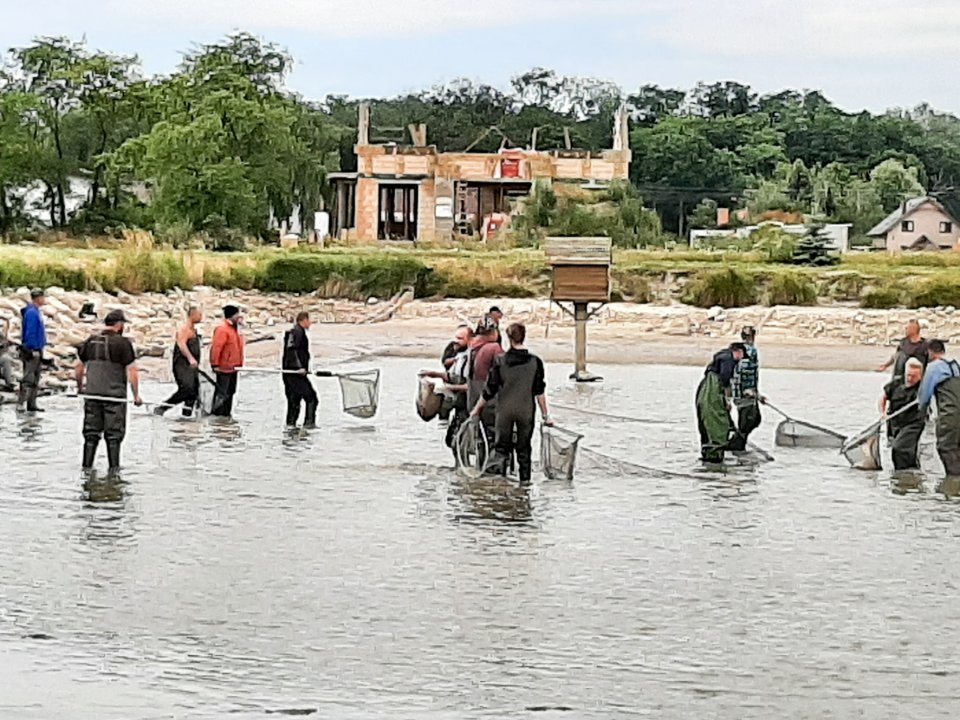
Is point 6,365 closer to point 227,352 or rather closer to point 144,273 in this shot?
point 227,352

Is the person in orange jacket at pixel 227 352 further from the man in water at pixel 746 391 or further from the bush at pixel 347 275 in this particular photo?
the bush at pixel 347 275

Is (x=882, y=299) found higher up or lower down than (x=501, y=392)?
higher up

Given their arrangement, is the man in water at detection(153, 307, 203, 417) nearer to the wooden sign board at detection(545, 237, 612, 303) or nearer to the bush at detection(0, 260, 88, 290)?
the wooden sign board at detection(545, 237, 612, 303)

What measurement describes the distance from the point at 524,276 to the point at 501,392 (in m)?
40.9

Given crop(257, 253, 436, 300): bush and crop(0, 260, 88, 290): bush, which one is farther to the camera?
crop(257, 253, 436, 300): bush

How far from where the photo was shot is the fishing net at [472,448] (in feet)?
59.9

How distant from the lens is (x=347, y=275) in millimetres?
56562

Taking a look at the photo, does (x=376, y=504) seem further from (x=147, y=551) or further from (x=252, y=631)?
(x=252, y=631)

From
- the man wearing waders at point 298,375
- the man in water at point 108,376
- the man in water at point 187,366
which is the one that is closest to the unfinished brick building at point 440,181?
the man wearing waders at point 298,375

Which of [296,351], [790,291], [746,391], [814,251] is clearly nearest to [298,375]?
[296,351]

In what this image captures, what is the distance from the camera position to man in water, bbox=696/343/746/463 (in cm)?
1991

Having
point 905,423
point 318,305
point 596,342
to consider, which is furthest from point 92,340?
point 318,305

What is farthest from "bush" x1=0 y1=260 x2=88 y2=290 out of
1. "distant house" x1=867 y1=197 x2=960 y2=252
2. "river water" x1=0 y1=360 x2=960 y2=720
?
"distant house" x1=867 y1=197 x2=960 y2=252

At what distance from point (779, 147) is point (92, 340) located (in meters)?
98.3
